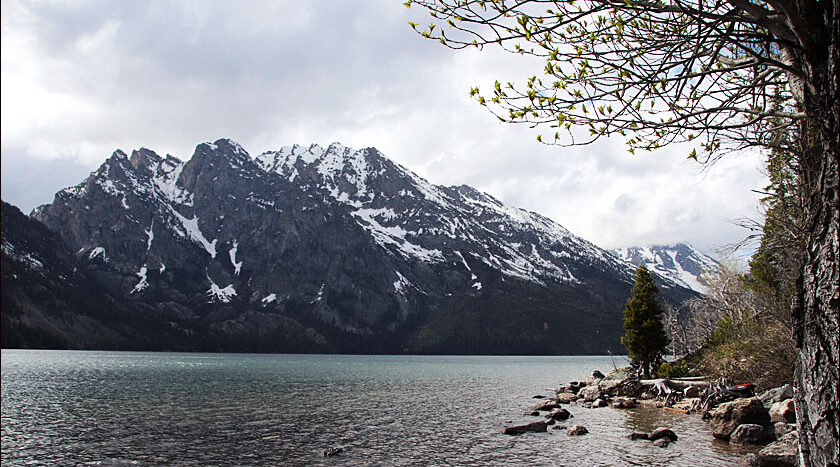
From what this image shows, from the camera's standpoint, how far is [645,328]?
6175 cm

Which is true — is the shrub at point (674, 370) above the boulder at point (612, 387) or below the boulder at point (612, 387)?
above

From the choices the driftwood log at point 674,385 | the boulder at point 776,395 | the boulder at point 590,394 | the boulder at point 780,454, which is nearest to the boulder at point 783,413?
the boulder at point 776,395

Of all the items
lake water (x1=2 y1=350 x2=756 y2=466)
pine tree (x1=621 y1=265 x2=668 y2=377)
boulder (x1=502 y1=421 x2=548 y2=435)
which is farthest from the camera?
pine tree (x1=621 y1=265 x2=668 y2=377)

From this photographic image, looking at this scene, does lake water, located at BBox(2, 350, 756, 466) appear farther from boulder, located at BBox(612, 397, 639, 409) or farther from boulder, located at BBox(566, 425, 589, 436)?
boulder, located at BBox(612, 397, 639, 409)

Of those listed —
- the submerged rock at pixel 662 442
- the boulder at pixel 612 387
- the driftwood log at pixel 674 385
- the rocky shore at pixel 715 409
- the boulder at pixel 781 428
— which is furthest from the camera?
the boulder at pixel 612 387

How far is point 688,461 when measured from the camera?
79.4ft

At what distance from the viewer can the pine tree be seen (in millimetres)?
61594

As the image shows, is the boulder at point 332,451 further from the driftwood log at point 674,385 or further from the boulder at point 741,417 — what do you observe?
the driftwood log at point 674,385

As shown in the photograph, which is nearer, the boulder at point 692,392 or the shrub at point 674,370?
the boulder at point 692,392

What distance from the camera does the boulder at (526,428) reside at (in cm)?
3409

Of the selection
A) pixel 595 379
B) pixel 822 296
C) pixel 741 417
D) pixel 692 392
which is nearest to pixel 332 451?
pixel 741 417

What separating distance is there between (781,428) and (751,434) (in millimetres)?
1438

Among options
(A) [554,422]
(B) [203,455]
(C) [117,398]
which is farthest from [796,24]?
(C) [117,398]

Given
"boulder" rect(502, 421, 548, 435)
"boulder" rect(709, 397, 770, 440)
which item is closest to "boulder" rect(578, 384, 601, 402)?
"boulder" rect(502, 421, 548, 435)
